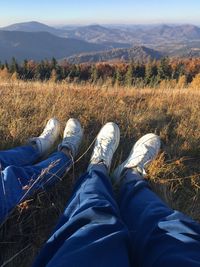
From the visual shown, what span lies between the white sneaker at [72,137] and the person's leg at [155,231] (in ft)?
2.22

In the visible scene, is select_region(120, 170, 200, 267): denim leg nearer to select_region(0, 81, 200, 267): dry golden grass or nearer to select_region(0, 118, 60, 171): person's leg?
select_region(0, 81, 200, 267): dry golden grass

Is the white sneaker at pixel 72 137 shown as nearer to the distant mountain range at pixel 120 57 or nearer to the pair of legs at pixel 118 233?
the pair of legs at pixel 118 233

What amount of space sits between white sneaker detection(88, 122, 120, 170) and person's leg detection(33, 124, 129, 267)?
0.67 meters

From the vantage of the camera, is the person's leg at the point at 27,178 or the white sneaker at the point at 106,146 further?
the white sneaker at the point at 106,146

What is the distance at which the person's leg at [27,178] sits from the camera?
67.1 inches

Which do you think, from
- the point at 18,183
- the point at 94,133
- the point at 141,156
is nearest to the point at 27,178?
the point at 18,183

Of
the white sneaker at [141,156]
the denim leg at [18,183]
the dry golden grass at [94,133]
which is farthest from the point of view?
the white sneaker at [141,156]

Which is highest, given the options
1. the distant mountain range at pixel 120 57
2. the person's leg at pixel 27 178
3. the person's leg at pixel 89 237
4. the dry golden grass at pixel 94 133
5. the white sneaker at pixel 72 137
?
the person's leg at pixel 89 237

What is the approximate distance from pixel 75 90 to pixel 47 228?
8.92 feet

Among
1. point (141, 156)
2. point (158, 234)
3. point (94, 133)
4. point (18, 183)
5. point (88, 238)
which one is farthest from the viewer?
point (94, 133)

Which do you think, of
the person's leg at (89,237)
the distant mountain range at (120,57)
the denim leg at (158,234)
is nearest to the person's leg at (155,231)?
the denim leg at (158,234)

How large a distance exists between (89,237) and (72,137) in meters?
1.53

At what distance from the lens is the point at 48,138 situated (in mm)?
2816

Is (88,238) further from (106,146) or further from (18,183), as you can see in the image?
(106,146)
